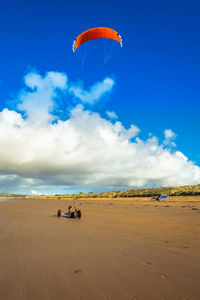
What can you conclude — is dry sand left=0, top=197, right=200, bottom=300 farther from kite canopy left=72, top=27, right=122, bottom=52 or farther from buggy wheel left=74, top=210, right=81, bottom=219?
kite canopy left=72, top=27, right=122, bottom=52

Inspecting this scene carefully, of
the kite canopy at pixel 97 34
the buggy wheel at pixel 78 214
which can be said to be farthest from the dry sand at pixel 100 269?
the kite canopy at pixel 97 34

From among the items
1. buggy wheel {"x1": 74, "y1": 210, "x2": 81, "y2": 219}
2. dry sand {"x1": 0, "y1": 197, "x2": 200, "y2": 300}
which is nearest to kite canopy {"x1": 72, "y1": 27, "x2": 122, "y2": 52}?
buggy wheel {"x1": 74, "y1": 210, "x2": 81, "y2": 219}

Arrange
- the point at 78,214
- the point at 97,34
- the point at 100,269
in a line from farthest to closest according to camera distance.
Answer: the point at 97,34
the point at 78,214
the point at 100,269

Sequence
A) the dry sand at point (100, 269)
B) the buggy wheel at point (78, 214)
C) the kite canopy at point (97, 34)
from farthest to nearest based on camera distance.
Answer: the kite canopy at point (97, 34) < the buggy wheel at point (78, 214) < the dry sand at point (100, 269)

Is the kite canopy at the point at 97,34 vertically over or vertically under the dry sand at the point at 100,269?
over

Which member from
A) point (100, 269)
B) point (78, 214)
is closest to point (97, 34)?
point (78, 214)

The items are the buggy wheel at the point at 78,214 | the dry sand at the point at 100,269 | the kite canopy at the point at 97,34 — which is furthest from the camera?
the kite canopy at the point at 97,34

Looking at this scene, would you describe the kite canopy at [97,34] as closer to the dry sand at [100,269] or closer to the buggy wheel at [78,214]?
the buggy wheel at [78,214]

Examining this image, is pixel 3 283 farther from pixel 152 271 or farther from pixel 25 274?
pixel 152 271

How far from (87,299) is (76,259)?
2.25 m

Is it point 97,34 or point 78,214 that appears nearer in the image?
point 78,214

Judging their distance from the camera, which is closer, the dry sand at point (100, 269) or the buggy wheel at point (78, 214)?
the dry sand at point (100, 269)

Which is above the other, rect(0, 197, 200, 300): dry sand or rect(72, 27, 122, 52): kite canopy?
rect(72, 27, 122, 52): kite canopy

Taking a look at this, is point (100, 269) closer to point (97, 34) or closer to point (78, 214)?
point (78, 214)
